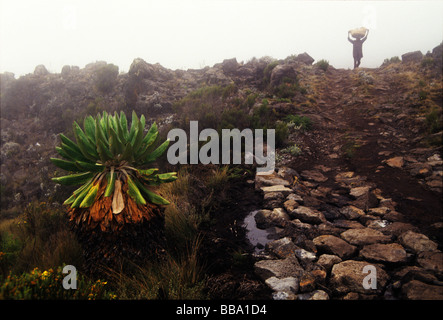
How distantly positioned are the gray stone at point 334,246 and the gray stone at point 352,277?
0.19 metres

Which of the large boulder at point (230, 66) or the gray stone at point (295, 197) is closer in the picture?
the gray stone at point (295, 197)

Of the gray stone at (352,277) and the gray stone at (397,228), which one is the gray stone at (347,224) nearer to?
the gray stone at (397,228)

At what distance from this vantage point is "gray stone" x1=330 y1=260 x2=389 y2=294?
2.42 metres

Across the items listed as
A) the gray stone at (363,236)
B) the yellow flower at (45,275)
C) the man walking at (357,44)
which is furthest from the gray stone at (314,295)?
the man walking at (357,44)

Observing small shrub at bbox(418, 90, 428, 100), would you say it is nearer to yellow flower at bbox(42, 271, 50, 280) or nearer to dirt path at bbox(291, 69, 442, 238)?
dirt path at bbox(291, 69, 442, 238)

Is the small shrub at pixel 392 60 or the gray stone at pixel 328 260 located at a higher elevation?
the small shrub at pixel 392 60

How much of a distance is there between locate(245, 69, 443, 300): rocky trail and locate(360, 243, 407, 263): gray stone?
0.01m

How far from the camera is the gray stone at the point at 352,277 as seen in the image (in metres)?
2.42

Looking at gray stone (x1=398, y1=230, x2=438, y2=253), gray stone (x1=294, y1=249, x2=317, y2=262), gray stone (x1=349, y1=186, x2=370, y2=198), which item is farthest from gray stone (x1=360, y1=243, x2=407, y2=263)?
gray stone (x1=349, y1=186, x2=370, y2=198)

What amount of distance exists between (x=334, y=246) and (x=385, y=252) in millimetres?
583

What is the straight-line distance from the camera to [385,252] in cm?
289
